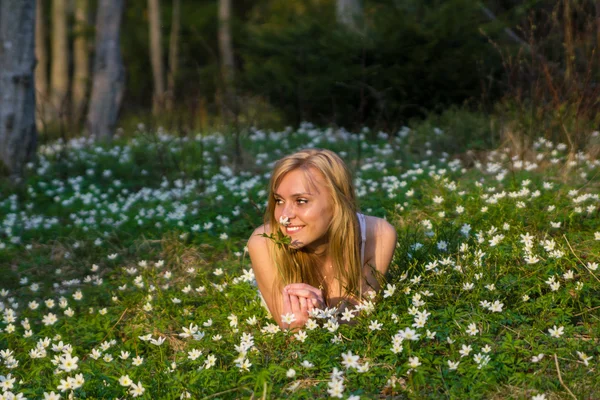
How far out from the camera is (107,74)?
41.9ft

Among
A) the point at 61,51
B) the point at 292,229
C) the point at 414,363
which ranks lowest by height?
the point at 61,51

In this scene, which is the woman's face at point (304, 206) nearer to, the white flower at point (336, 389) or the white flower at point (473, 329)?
the white flower at point (473, 329)

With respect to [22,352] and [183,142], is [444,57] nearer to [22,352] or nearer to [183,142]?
[183,142]

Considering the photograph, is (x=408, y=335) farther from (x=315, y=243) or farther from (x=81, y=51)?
(x=81, y=51)

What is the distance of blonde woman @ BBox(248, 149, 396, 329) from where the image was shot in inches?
145

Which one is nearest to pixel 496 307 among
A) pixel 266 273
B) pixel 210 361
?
pixel 266 273

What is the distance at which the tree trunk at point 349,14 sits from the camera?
451 inches

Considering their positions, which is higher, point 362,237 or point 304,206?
point 304,206

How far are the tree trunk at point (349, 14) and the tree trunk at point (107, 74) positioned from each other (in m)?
3.85

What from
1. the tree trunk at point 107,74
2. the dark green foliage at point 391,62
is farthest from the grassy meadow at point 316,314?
the tree trunk at point 107,74

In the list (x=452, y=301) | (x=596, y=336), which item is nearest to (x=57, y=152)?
(x=452, y=301)

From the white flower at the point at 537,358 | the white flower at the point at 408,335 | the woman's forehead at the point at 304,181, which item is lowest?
the white flower at the point at 537,358

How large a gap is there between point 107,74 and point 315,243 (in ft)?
32.4

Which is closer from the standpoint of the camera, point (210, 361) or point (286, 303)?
point (210, 361)
